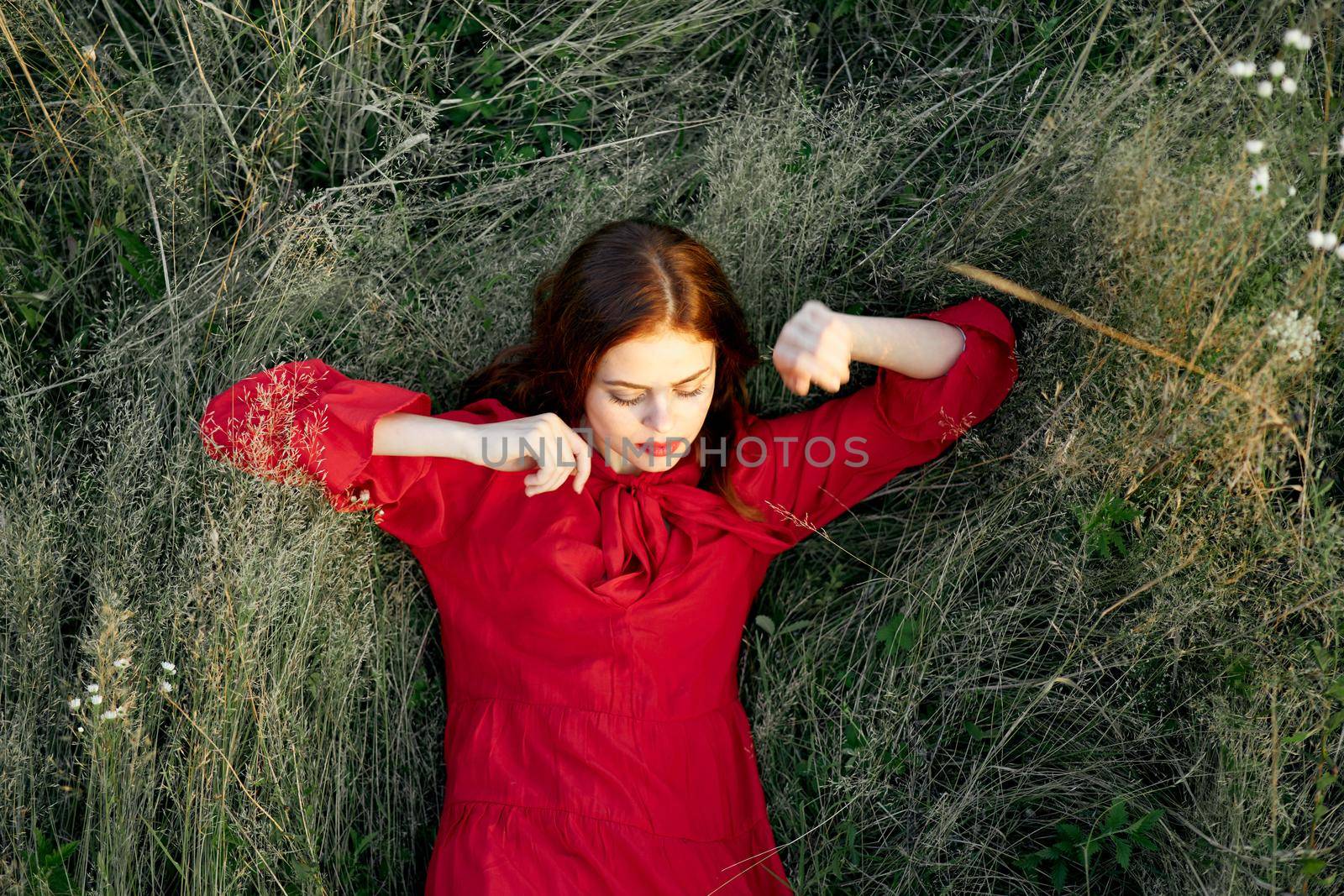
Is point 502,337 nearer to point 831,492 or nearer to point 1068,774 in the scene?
point 831,492

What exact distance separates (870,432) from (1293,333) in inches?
35.7

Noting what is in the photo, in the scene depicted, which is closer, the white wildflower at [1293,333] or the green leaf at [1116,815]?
the white wildflower at [1293,333]

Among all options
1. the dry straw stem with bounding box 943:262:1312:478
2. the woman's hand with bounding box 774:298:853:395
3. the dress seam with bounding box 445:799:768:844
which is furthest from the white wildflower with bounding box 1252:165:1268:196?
the dress seam with bounding box 445:799:768:844

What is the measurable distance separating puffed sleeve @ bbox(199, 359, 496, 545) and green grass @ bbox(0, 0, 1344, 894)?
0.46ft

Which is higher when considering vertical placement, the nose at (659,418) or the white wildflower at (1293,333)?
the white wildflower at (1293,333)

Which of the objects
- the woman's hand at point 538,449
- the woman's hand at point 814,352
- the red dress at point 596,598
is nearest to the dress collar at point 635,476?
the red dress at point 596,598

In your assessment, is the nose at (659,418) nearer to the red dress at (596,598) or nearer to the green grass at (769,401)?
the red dress at (596,598)

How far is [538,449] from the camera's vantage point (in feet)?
7.95

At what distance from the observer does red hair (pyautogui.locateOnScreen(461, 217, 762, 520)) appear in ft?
7.88

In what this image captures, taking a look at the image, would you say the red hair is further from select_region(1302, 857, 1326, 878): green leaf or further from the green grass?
select_region(1302, 857, 1326, 878): green leaf

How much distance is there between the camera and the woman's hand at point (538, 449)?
7.88ft

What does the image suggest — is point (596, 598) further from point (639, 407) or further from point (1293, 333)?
point (1293, 333)

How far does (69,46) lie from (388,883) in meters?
2.47

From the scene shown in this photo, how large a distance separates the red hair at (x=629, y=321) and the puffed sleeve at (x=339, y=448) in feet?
0.82
